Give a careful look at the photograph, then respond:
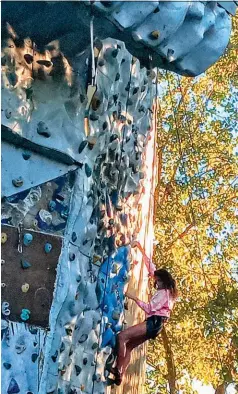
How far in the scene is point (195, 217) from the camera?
13562mm

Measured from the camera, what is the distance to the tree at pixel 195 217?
522 inches

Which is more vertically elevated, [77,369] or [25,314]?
[25,314]

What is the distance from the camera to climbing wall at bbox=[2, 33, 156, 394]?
210 inches

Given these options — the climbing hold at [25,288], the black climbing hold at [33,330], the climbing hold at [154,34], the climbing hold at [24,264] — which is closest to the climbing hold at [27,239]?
the climbing hold at [24,264]

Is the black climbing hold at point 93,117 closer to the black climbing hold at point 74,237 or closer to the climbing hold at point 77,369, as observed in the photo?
the black climbing hold at point 74,237

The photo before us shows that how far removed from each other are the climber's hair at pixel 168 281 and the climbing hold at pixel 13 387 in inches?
76.9

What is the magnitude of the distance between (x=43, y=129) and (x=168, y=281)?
1950mm

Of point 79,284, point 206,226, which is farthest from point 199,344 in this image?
point 79,284

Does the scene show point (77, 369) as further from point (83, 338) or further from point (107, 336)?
point (107, 336)

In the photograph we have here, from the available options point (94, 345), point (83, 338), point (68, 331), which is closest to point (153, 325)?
point (94, 345)

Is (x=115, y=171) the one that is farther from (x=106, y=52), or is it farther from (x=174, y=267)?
(x=174, y=267)

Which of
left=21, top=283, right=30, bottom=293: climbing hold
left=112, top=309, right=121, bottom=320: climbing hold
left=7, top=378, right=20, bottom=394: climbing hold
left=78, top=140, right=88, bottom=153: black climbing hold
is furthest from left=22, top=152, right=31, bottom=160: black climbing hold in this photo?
left=112, top=309, right=121, bottom=320: climbing hold

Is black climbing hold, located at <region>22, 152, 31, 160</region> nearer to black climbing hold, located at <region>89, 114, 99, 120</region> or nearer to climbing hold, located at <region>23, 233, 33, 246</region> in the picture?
climbing hold, located at <region>23, 233, 33, 246</region>

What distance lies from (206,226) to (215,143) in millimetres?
1448
